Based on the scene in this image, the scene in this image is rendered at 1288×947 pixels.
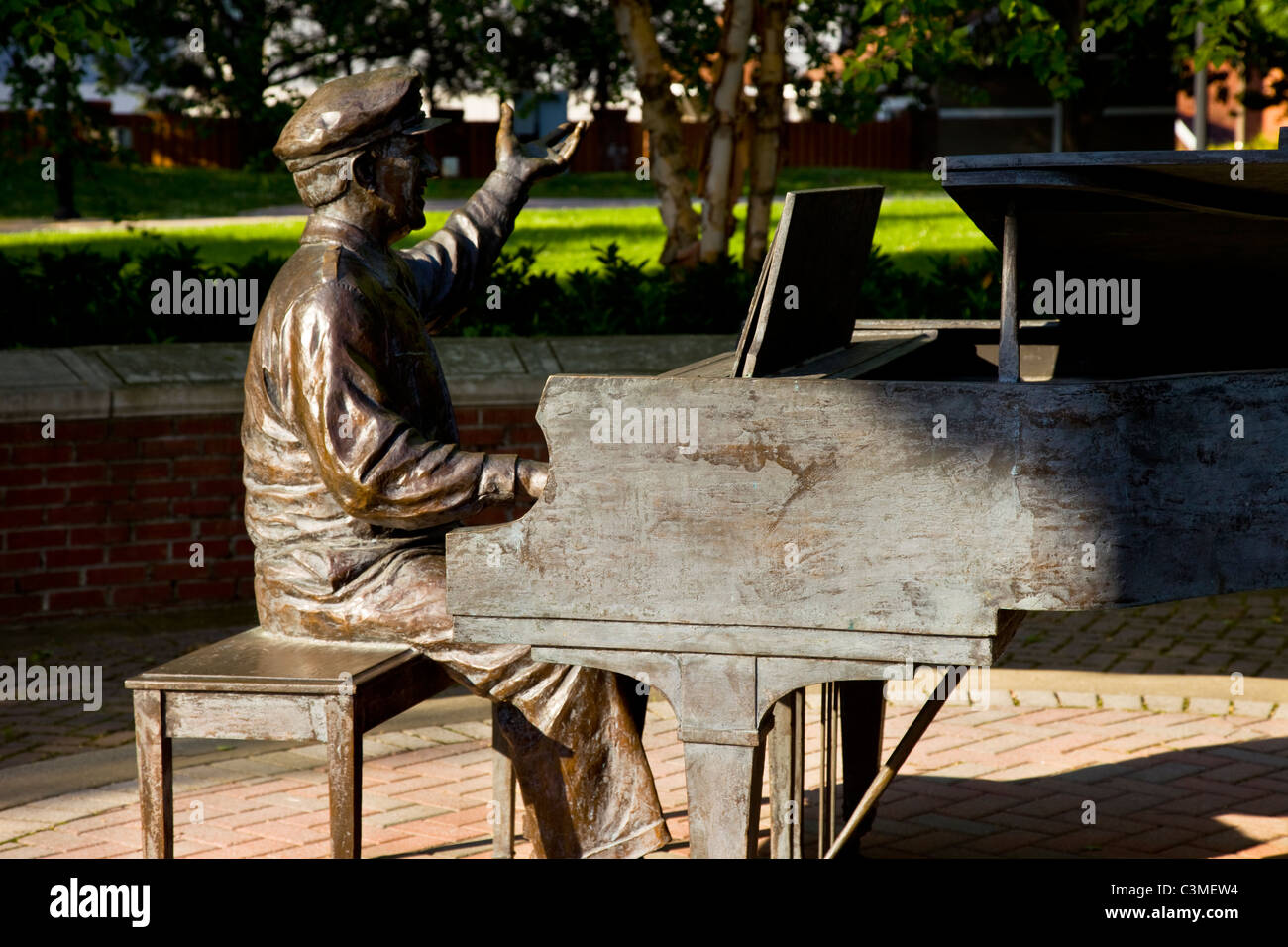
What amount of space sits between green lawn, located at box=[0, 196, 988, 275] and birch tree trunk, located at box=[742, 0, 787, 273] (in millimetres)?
3348

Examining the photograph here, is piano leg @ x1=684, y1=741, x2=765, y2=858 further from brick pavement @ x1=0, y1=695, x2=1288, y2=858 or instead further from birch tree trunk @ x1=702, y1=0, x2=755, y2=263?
birch tree trunk @ x1=702, y1=0, x2=755, y2=263

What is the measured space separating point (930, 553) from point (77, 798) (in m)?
3.00

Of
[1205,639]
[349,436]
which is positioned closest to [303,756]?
[349,436]

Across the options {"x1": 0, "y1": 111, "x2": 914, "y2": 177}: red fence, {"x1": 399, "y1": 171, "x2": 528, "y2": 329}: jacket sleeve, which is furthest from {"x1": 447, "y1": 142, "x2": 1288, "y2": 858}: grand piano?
{"x1": 0, "y1": 111, "x2": 914, "y2": 177}: red fence

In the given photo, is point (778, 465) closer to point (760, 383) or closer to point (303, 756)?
point (760, 383)

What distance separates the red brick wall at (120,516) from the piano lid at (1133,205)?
12.3 ft

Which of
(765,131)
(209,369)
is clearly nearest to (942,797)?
(209,369)

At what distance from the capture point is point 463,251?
4.55 metres

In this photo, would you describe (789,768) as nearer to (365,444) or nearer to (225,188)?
(365,444)

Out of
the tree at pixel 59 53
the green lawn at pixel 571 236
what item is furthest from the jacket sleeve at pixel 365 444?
the green lawn at pixel 571 236

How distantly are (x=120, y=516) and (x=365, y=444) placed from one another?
368cm

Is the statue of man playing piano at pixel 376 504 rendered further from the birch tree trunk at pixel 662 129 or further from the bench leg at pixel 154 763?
the birch tree trunk at pixel 662 129

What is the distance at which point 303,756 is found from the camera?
529 cm

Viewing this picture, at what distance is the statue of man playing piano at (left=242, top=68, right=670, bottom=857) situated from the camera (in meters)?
3.60
